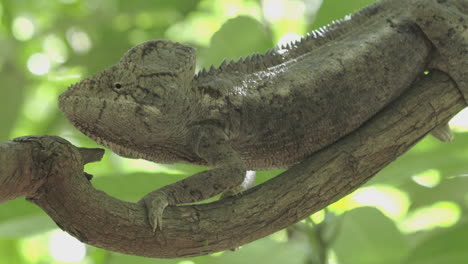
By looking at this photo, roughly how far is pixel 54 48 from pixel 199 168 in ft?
3.19

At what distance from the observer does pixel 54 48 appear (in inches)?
79.5

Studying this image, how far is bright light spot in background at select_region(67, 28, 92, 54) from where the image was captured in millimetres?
1784

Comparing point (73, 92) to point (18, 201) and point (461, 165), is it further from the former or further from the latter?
point (461, 165)

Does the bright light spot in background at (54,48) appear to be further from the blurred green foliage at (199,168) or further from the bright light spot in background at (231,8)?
the bright light spot in background at (231,8)

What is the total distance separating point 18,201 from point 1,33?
0.72 metres

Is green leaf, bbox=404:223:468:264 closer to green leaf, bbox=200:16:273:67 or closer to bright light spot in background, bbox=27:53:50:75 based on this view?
green leaf, bbox=200:16:273:67

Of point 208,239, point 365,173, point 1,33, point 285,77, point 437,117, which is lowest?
point 208,239

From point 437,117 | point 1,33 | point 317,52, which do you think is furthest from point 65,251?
point 437,117

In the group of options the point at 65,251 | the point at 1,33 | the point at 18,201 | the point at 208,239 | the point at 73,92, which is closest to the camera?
the point at 208,239

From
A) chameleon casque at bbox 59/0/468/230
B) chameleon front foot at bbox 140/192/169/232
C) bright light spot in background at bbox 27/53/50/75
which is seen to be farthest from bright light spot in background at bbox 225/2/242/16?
chameleon front foot at bbox 140/192/169/232

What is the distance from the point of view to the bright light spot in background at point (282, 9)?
1.64 meters

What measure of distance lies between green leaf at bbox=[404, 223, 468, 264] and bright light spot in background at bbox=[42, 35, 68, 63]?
1.26 meters

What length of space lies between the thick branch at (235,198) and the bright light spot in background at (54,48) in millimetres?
1102

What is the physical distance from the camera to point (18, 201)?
116 centimetres
